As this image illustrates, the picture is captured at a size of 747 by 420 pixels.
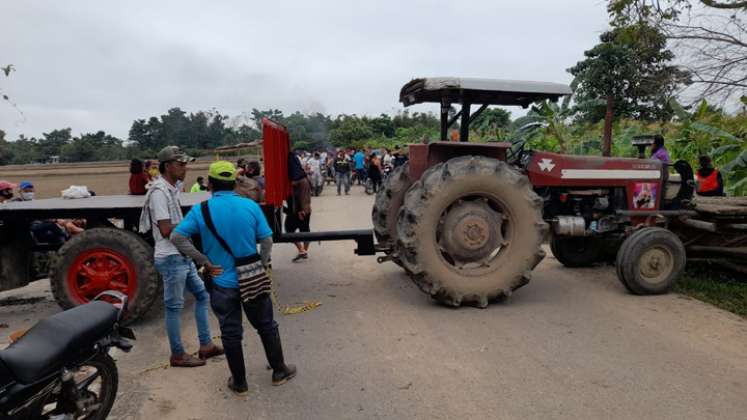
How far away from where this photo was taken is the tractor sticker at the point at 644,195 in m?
5.71

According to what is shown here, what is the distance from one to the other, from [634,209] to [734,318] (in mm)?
1561

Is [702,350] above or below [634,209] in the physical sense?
below

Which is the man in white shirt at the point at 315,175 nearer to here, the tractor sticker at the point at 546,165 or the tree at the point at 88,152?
the tractor sticker at the point at 546,165

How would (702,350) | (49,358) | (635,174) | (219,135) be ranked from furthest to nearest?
(219,135) → (635,174) → (702,350) → (49,358)

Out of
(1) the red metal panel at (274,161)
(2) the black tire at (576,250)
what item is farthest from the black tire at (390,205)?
(2) the black tire at (576,250)

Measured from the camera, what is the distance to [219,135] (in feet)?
171

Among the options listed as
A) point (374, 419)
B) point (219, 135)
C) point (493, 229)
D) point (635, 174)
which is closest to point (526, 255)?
point (493, 229)

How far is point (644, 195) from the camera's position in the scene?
18.8 feet

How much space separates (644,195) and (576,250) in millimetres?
1184

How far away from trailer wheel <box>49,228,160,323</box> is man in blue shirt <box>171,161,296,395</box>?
1.65 m

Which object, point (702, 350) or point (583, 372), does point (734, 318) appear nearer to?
point (702, 350)

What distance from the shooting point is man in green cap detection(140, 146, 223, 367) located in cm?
377

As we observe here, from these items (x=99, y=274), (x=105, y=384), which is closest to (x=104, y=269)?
(x=99, y=274)

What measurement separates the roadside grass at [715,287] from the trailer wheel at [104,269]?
5613mm
